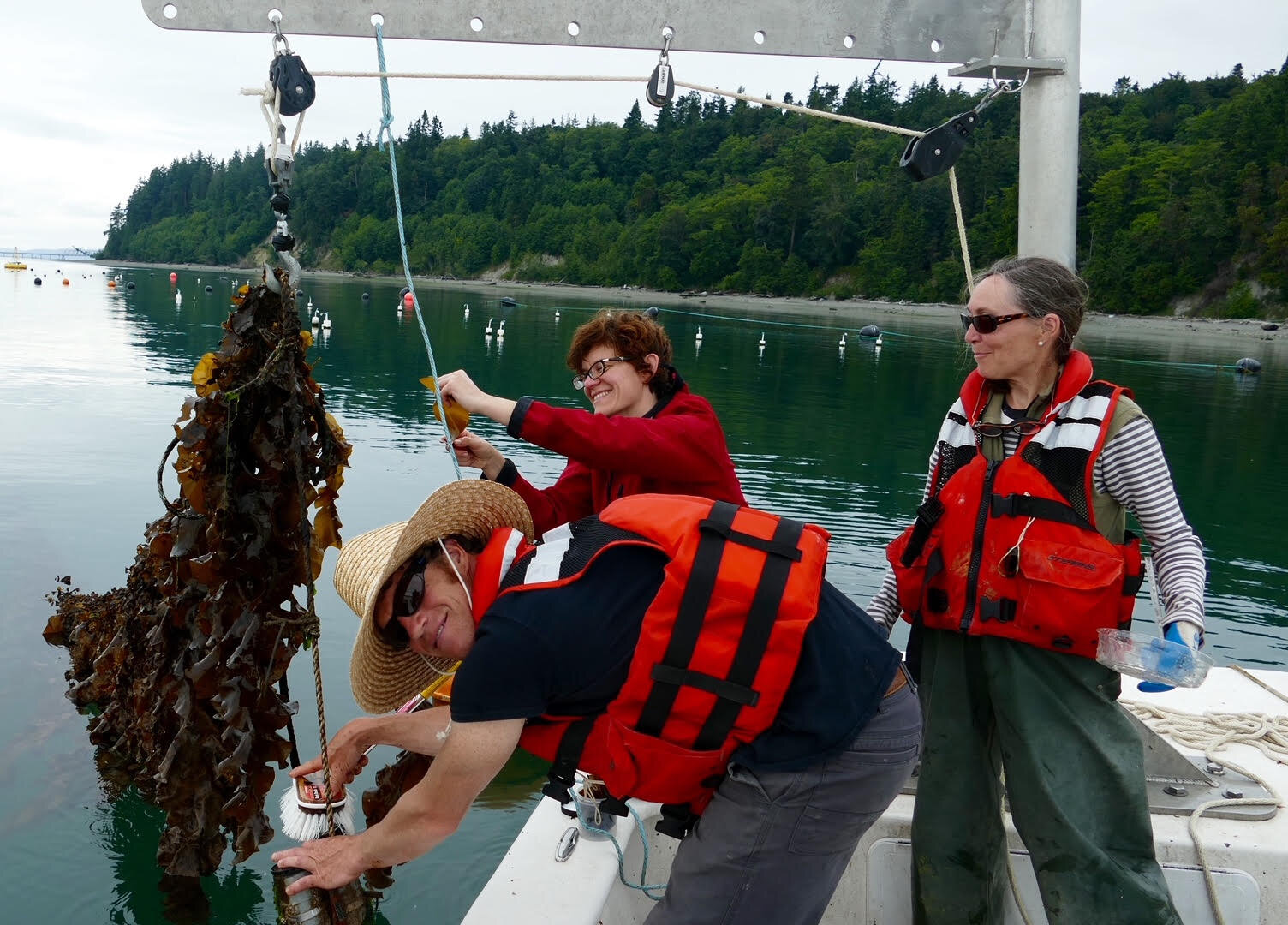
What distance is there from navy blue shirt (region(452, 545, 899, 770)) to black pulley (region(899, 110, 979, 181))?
1945 mm

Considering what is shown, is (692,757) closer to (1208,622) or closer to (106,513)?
(1208,622)

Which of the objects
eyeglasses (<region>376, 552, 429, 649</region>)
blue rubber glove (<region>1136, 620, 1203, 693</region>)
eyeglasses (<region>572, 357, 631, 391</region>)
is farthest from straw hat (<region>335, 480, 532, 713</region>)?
blue rubber glove (<region>1136, 620, 1203, 693</region>)

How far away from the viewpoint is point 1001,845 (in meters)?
3.47

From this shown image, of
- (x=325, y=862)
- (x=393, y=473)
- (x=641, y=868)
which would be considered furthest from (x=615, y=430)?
(x=393, y=473)

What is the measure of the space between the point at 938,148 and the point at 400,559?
8.41 ft

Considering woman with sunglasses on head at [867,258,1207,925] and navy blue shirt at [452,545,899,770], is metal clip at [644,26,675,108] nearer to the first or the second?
woman with sunglasses on head at [867,258,1207,925]

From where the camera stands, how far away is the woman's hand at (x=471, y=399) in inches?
132

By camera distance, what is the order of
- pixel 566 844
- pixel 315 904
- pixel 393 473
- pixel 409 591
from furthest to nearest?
pixel 393 473
pixel 566 844
pixel 315 904
pixel 409 591

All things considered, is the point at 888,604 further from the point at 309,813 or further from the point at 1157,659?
the point at 309,813

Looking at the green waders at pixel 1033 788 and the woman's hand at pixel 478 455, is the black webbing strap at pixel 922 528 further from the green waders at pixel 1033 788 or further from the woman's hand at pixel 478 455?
the woman's hand at pixel 478 455

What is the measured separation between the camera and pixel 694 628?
234 centimetres

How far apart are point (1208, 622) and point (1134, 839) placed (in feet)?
32.9

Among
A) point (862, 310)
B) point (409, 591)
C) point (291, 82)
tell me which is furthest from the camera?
point (862, 310)

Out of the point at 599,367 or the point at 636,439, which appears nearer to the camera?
the point at 636,439
